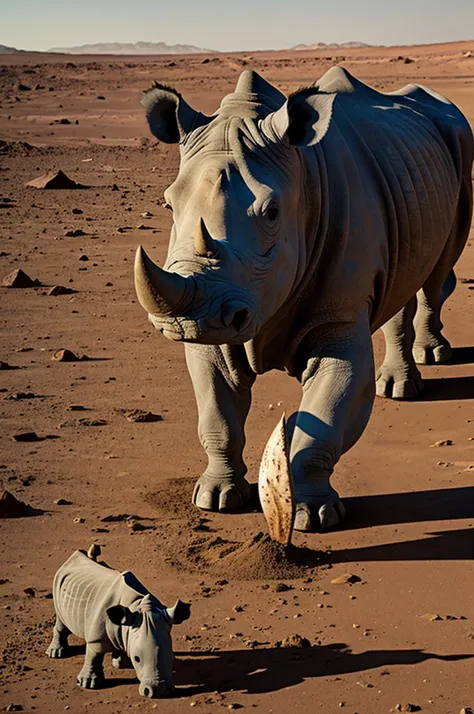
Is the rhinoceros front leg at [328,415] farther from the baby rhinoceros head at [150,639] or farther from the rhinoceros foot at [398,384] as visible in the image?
the rhinoceros foot at [398,384]

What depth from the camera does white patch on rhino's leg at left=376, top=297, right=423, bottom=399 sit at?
28.7ft

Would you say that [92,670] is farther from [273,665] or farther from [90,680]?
[273,665]

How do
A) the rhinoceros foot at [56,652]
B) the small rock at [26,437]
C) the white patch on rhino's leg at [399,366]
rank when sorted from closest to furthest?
the rhinoceros foot at [56,652] → the small rock at [26,437] → the white patch on rhino's leg at [399,366]

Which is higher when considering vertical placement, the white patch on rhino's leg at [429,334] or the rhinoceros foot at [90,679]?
the white patch on rhino's leg at [429,334]

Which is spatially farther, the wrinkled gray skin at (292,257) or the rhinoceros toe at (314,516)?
the rhinoceros toe at (314,516)

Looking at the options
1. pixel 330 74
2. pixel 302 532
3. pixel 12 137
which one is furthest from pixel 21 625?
pixel 12 137

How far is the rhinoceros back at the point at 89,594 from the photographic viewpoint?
4680mm

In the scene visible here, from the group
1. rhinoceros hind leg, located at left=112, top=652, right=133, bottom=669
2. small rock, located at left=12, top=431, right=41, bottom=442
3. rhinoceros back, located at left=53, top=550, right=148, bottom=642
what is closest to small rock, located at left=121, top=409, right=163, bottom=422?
small rock, located at left=12, top=431, right=41, bottom=442

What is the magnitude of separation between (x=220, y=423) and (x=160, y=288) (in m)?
1.72

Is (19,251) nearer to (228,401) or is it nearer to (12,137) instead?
(228,401)

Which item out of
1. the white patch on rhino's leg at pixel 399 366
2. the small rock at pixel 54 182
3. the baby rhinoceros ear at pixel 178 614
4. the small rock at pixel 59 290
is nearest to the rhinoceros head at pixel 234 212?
the baby rhinoceros ear at pixel 178 614

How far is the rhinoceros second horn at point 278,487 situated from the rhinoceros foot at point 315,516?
40 cm

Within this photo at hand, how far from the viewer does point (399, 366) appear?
28.7 ft

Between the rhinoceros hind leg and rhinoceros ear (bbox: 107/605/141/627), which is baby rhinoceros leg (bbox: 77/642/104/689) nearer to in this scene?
the rhinoceros hind leg
